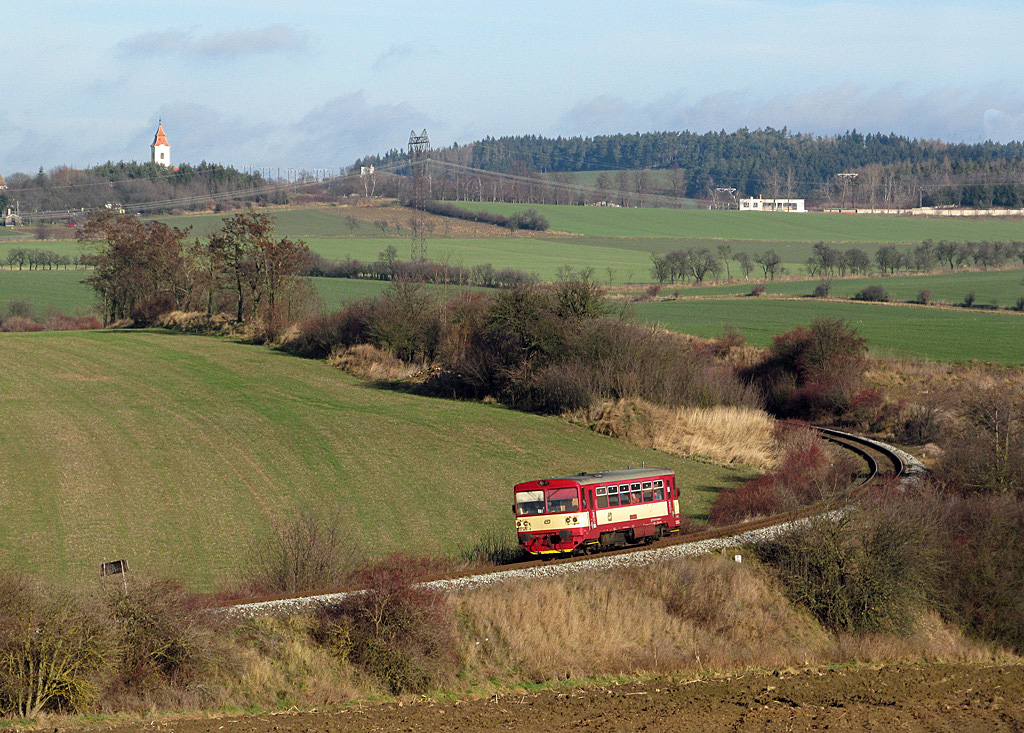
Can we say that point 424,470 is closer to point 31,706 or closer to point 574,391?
point 574,391

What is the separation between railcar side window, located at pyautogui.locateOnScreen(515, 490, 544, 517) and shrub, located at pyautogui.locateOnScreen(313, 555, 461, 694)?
21.4ft

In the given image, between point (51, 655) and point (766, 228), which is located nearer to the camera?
point (51, 655)

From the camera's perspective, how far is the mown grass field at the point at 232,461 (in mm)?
31047

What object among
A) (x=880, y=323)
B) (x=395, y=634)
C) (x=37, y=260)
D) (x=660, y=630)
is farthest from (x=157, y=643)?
(x=37, y=260)

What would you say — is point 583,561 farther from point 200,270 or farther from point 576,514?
point 200,270

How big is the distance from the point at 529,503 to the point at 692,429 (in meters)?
24.9

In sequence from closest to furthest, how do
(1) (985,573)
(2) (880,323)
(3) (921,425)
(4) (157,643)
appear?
(4) (157,643) → (1) (985,573) → (3) (921,425) → (2) (880,323)

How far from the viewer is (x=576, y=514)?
2709cm

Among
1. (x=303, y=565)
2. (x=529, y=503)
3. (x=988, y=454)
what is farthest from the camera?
(x=988, y=454)

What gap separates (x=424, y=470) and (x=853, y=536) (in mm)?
18915

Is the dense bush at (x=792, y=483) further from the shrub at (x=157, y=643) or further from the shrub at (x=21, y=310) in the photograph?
the shrub at (x=21, y=310)

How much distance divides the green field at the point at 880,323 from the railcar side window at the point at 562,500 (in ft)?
154

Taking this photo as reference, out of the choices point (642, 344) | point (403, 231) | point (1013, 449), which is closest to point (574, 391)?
point (642, 344)

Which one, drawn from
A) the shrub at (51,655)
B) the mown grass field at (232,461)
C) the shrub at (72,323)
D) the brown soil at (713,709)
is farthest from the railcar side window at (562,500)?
the shrub at (72,323)
